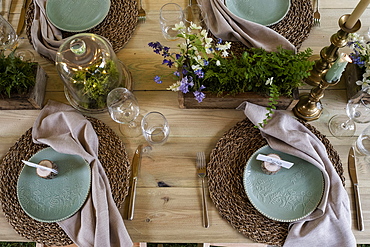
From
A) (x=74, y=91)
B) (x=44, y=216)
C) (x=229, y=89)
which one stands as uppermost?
(x=229, y=89)

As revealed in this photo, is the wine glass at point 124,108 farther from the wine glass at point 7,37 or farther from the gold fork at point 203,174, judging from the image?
the wine glass at point 7,37

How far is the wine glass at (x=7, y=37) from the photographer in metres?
1.34

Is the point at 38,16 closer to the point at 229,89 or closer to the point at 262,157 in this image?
the point at 229,89

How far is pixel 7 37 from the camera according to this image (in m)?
1.36

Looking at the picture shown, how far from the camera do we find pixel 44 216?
3.68 ft

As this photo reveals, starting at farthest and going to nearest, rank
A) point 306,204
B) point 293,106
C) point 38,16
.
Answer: point 38,16 → point 293,106 → point 306,204

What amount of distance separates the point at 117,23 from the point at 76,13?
0.18 metres

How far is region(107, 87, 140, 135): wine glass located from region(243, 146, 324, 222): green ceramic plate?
480 mm

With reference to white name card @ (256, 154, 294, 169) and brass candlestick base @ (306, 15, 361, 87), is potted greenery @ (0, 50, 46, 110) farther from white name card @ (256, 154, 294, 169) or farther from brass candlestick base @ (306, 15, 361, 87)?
brass candlestick base @ (306, 15, 361, 87)

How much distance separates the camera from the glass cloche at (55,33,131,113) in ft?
3.95

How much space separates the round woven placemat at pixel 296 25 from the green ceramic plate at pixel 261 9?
0.08 feet

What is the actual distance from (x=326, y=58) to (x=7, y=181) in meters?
1.26

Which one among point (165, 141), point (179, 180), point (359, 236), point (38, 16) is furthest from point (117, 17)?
point (359, 236)

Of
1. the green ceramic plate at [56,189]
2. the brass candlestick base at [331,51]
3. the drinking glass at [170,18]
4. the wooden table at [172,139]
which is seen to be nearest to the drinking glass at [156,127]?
the wooden table at [172,139]
